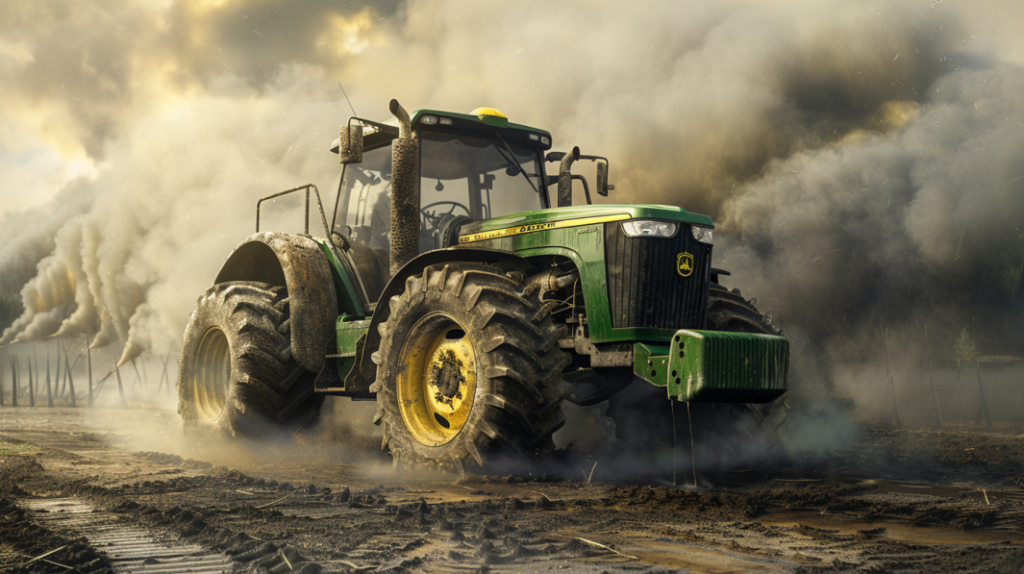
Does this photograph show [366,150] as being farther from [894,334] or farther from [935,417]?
[894,334]

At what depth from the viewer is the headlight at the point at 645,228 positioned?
619 centimetres

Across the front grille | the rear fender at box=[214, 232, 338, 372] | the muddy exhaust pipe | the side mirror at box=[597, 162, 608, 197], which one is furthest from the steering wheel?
the front grille

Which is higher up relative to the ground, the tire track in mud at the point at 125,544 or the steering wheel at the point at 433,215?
the steering wheel at the point at 433,215

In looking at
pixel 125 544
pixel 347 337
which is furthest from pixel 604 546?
pixel 347 337

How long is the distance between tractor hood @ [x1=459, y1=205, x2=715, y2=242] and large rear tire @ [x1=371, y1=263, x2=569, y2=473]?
1.68 ft

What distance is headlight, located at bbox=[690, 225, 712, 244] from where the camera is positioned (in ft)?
21.2

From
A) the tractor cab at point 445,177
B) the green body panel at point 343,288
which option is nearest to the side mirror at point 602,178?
the tractor cab at point 445,177

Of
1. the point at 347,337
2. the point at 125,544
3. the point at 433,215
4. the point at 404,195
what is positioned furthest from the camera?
the point at 347,337

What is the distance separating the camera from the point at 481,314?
598 cm

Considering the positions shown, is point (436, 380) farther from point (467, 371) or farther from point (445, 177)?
point (445, 177)

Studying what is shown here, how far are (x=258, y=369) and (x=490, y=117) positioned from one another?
3.15 metres

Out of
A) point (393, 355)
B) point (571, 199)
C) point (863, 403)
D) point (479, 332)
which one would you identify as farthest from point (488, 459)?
point (863, 403)

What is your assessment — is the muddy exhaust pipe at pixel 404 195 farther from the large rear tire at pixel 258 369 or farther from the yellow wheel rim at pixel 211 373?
the yellow wheel rim at pixel 211 373

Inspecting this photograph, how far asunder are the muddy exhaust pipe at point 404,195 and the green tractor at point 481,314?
0.01 metres
